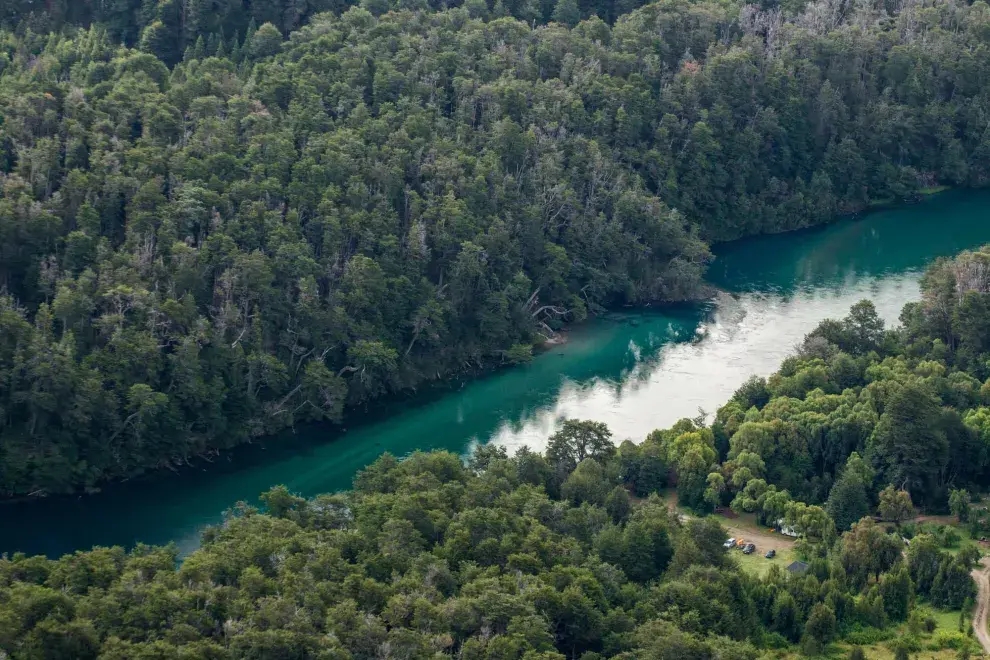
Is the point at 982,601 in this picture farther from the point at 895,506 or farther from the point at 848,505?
the point at 848,505

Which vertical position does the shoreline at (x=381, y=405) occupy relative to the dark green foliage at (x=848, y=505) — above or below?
above

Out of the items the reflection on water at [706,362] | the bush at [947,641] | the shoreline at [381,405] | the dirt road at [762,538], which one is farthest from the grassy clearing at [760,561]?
the shoreline at [381,405]

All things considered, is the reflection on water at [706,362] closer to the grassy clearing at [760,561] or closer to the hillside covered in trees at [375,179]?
the hillside covered in trees at [375,179]

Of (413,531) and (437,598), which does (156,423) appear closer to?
(413,531)

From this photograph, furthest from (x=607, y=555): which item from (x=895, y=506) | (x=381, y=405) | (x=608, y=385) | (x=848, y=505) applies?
(x=608, y=385)

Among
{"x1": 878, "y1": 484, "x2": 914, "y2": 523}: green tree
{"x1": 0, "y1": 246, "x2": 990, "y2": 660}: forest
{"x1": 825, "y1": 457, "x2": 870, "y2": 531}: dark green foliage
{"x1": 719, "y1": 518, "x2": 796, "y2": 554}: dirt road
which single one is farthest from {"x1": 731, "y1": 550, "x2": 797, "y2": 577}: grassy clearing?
{"x1": 878, "y1": 484, "x2": 914, "y2": 523}: green tree

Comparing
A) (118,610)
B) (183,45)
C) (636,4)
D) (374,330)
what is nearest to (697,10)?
(636,4)
